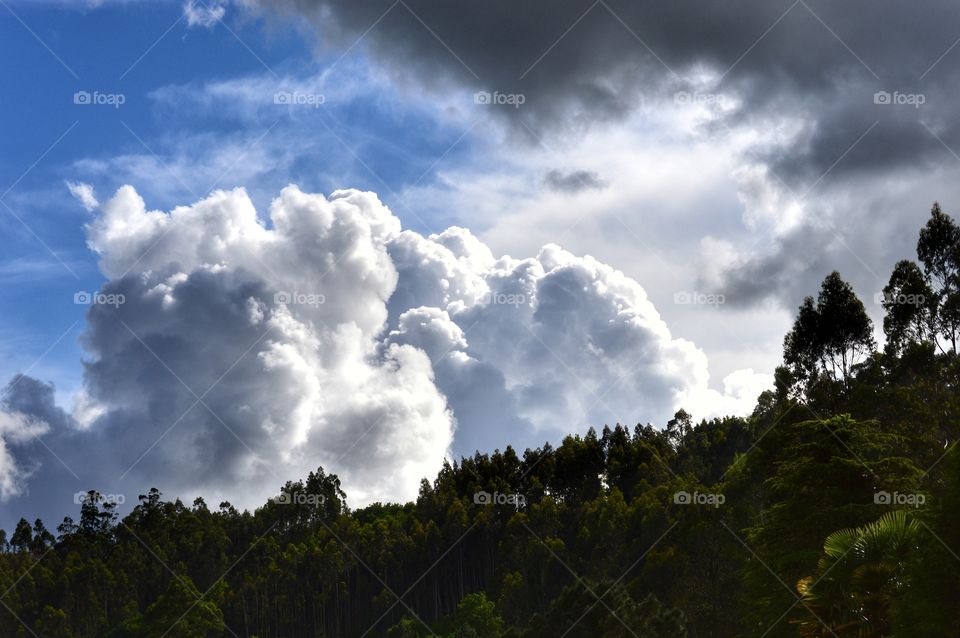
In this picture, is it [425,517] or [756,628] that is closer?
[756,628]

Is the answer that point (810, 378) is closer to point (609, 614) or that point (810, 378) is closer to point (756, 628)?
point (609, 614)

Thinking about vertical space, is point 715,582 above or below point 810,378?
below

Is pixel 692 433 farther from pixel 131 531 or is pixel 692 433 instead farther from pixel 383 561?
pixel 131 531

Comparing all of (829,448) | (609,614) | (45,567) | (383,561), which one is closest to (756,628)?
(829,448)

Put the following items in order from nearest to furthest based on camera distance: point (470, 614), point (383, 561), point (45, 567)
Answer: point (470, 614) → point (383, 561) → point (45, 567)

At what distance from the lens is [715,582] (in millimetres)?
79312

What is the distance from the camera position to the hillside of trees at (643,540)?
3219 cm

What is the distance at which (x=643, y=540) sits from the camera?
337ft

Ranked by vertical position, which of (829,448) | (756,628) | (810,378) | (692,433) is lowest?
(756,628)

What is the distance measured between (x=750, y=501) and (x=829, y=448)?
3439 centimetres

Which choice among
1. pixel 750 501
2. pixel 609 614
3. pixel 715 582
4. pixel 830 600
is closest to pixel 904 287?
pixel 750 501

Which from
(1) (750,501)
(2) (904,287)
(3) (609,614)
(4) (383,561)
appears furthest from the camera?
(4) (383,561)

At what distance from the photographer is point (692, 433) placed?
153750mm

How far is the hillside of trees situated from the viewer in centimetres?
3219
